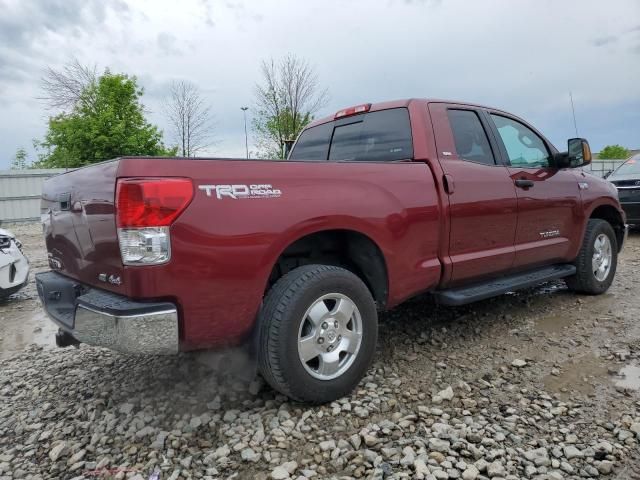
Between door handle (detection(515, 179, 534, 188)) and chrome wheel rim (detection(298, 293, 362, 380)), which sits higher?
door handle (detection(515, 179, 534, 188))

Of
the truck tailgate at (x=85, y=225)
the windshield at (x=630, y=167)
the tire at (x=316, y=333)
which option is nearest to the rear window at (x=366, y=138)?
the tire at (x=316, y=333)

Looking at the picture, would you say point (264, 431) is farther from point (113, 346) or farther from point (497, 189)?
point (497, 189)

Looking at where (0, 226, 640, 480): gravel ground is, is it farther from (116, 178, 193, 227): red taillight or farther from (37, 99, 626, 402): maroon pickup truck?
(116, 178, 193, 227): red taillight

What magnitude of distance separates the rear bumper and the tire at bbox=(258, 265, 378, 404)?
50cm

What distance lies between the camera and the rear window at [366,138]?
3.43 m

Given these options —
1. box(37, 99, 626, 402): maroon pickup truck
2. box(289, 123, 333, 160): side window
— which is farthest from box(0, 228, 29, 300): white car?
box(289, 123, 333, 160): side window

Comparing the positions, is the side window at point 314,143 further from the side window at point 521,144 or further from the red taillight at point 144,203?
the red taillight at point 144,203

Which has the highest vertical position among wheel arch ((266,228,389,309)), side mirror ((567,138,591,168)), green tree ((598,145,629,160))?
green tree ((598,145,629,160))

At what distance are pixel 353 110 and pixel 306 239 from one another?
1.47 metres

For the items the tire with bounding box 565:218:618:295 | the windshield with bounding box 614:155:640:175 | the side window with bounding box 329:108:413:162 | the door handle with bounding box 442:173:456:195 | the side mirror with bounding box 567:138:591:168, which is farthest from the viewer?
the windshield with bounding box 614:155:640:175

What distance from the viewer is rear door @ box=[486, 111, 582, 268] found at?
388cm

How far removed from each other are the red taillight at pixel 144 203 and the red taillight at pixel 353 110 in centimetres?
203

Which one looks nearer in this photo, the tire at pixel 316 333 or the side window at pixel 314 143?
the tire at pixel 316 333

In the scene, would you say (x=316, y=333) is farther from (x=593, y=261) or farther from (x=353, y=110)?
(x=593, y=261)
